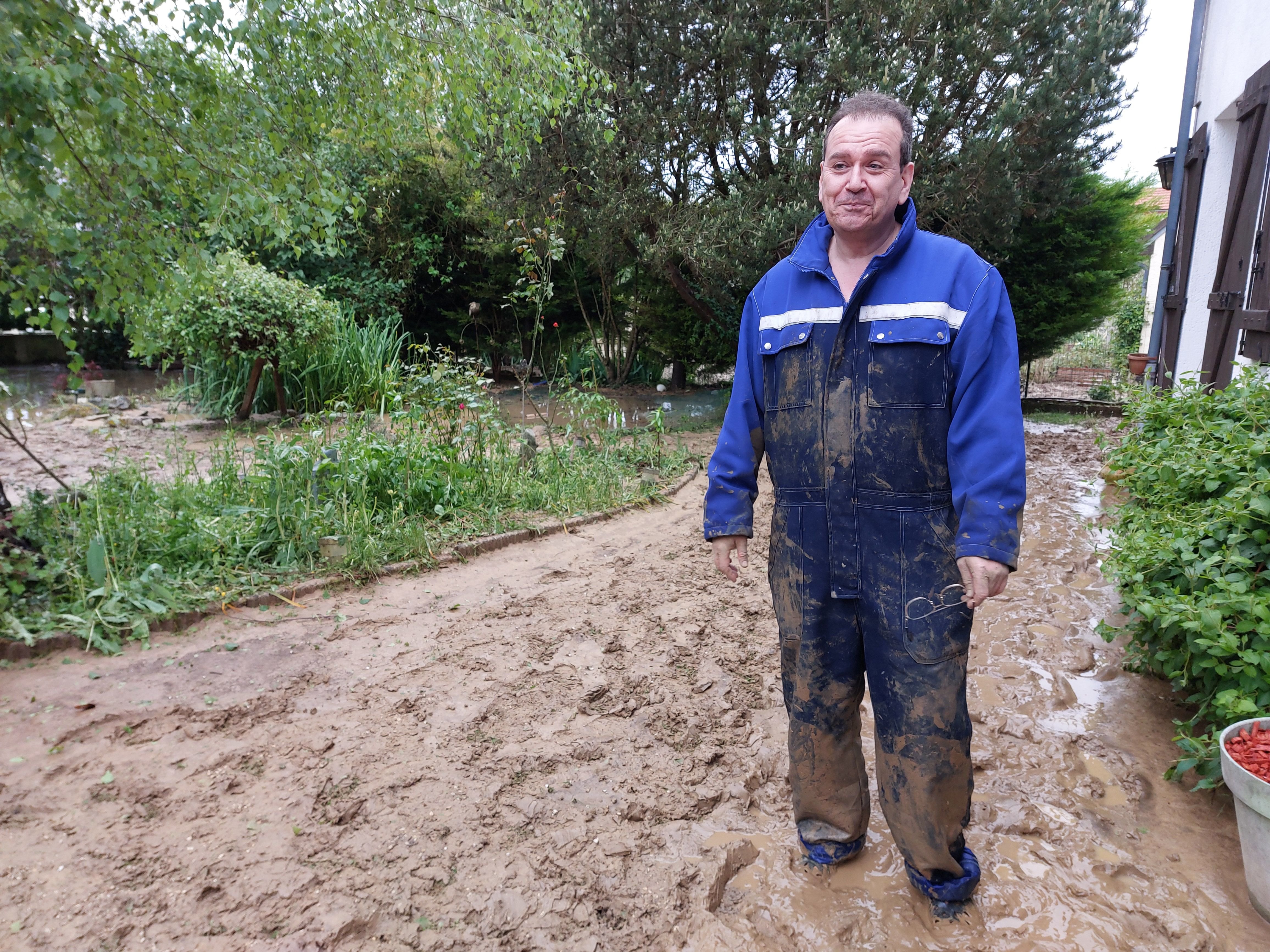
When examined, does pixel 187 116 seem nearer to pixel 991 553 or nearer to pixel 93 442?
pixel 991 553

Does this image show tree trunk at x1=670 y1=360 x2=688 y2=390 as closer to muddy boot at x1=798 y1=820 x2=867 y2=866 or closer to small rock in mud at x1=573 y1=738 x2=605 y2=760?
small rock in mud at x1=573 y1=738 x2=605 y2=760

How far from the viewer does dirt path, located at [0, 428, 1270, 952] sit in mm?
2117

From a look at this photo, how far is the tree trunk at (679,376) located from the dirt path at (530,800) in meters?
10.1

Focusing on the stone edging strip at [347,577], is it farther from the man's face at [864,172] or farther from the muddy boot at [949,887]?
the man's face at [864,172]

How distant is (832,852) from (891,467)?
118cm

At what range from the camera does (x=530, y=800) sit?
2.65 m

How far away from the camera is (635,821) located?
8.41 feet

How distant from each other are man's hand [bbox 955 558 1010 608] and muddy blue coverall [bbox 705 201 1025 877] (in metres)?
0.03

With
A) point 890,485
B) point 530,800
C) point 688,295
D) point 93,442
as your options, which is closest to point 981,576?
point 890,485

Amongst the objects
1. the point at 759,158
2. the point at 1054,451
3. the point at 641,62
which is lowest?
the point at 1054,451

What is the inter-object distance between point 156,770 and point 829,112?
9140 mm

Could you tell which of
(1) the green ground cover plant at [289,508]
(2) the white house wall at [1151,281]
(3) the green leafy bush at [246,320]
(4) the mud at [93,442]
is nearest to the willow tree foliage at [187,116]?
(1) the green ground cover plant at [289,508]

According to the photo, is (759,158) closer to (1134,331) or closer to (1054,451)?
(1054,451)

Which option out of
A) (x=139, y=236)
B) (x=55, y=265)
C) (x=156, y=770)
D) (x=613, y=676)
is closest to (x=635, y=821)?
(x=613, y=676)
